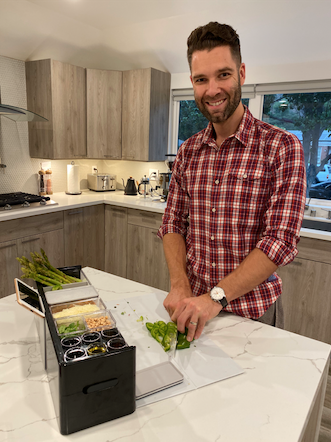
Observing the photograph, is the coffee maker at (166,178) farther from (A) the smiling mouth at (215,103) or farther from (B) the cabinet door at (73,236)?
(A) the smiling mouth at (215,103)

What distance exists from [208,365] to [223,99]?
2.88 feet

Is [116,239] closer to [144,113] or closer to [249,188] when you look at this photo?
[144,113]

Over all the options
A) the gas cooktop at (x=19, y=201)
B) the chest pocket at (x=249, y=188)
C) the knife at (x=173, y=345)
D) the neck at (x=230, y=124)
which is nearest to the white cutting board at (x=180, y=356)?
the knife at (x=173, y=345)

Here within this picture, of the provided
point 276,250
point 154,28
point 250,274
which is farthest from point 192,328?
point 154,28

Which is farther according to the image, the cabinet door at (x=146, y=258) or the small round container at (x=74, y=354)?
the cabinet door at (x=146, y=258)

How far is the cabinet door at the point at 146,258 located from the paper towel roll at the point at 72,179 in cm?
81

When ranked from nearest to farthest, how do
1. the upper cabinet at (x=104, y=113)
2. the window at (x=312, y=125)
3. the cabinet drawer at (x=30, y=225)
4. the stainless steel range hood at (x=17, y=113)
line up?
1. the stainless steel range hood at (x=17, y=113)
2. the cabinet drawer at (x=30, y=225)
3. the window at (x=312, y=125)
4. the upper cabinet at (x=104, y=113)

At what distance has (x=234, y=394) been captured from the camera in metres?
0.92

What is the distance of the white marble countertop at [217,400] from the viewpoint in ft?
2.61

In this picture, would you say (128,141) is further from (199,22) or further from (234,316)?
(234,316)

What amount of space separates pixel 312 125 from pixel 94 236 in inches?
92.4

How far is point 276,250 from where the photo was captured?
3.83ft

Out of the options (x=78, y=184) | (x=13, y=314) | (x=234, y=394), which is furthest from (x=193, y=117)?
(x=234, y=394)

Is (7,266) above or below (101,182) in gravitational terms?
below
